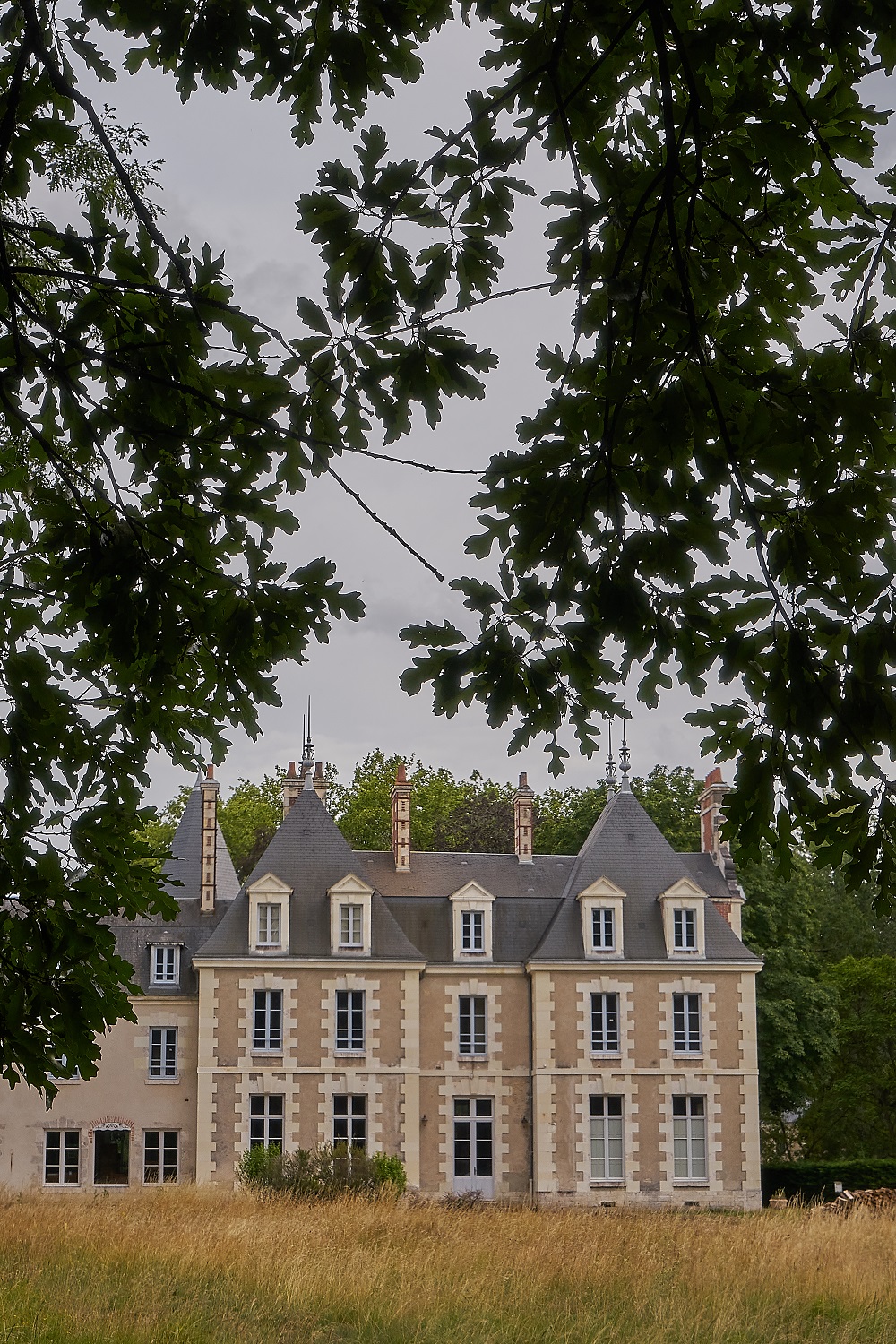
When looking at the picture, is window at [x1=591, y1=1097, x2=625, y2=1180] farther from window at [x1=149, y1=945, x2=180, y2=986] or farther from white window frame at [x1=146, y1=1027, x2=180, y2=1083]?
window at [x1=149, y1=945, x2=180, y2=986]

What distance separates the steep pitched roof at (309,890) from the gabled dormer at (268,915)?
18 cm

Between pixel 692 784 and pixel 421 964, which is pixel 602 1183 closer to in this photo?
pixel 421 964

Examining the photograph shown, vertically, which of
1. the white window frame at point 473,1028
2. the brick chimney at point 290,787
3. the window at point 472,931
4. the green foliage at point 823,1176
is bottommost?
the green foliage at point 823,1176

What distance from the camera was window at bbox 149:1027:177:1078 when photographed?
2719 cm

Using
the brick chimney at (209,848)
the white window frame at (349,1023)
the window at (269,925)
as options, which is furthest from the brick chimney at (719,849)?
the brick chimney at (209,848)

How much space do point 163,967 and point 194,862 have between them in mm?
3391

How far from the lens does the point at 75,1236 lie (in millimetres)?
13844

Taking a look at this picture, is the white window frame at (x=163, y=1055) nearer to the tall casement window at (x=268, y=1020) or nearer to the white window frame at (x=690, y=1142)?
the tall casement window at (x=268, y=1020)

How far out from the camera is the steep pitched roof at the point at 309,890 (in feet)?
89.9

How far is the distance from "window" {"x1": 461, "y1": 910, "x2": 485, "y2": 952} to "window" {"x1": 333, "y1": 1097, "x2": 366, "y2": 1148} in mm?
3646

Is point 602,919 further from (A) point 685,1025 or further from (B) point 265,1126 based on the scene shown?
(B) point 265,1126

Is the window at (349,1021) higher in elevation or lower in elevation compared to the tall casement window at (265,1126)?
higher

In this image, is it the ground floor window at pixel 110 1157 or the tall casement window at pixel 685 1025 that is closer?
the ground floor window at pixel 110 1157

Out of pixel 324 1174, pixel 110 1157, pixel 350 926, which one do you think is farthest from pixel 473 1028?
pixel 110 1157
